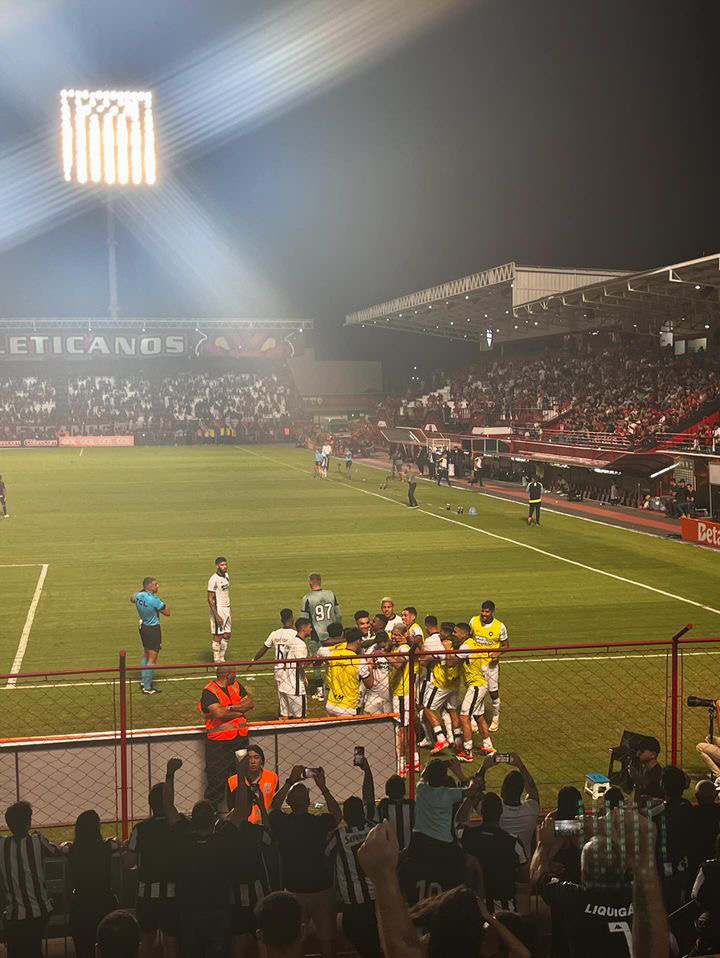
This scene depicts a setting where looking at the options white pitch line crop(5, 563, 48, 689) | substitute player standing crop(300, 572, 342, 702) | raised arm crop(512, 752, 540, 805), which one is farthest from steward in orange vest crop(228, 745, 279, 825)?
white pitch line crop(5, 563, 48, 689)

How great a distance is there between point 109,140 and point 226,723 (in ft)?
280

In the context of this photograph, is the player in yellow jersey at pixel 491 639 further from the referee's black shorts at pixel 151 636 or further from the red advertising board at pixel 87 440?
the red advertising board at pixel 87 440

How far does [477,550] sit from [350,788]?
1986 centimetres

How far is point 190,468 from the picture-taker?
60.3 m

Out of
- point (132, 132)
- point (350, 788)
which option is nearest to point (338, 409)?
point (132, 132)

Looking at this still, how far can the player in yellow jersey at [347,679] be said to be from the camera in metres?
12.9

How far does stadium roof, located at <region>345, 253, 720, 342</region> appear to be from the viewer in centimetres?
4875

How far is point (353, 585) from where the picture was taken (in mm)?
25109

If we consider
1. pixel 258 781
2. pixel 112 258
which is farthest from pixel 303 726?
pixel 112 258

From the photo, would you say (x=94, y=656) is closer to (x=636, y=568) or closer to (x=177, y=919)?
(x=177, y=919)

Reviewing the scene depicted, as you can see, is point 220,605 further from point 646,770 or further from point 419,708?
point 646,770

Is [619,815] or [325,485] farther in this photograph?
[325,485]

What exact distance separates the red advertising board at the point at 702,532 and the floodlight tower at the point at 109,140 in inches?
2648

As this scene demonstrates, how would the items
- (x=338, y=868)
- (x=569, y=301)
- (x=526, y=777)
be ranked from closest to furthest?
(x=338, y=868) → (x=526, y=777) → (x=569, y=301)
